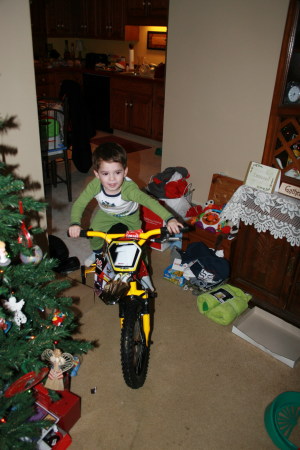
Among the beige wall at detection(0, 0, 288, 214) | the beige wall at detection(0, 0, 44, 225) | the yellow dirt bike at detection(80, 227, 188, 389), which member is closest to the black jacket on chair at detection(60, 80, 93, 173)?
the beige wall at detection(0, 0, 288, 214)

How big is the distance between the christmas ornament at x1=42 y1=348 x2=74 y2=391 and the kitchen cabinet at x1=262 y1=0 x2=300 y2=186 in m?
1.58

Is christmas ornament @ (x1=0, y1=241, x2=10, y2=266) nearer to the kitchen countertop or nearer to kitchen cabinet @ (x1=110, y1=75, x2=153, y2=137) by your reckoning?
the kitchen countertop

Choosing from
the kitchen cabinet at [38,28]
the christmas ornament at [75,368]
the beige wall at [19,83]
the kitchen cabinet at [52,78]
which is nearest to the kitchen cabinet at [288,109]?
the beige wall at [19,83]

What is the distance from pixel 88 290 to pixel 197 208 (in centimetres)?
112

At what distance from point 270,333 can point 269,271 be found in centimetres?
39

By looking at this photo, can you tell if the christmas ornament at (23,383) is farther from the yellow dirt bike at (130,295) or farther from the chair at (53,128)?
the chair at (53,128)

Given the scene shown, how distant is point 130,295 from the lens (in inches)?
71.1

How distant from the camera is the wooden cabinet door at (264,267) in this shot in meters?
2.29

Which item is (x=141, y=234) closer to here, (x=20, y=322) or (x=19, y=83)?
(x=20, y=322)

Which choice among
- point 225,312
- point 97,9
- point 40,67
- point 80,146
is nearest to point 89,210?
point 80,146

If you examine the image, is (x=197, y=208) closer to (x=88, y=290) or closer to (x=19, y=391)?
(x=88, y=290)

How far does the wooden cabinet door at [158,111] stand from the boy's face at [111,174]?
12.0 ft

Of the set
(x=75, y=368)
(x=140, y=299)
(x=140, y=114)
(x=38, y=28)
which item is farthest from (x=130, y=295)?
(x=38, y=28)

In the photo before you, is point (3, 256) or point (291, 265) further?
point (291, 265)
